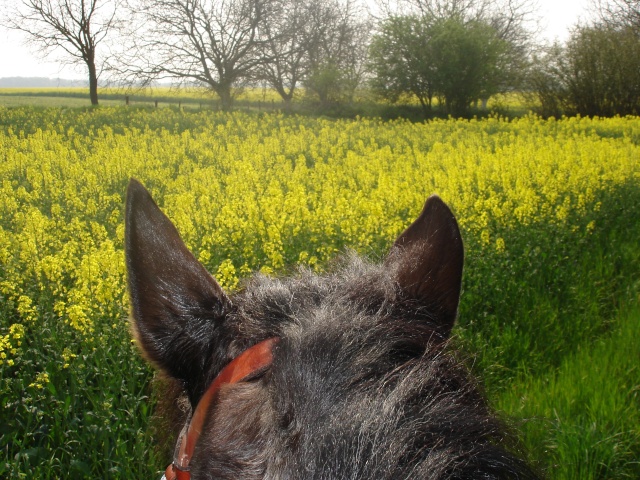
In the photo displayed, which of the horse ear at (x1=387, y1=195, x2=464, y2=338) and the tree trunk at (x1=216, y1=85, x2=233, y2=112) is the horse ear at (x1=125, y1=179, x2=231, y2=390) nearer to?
the horse ear at (x1=387, y1=195, x2=464, y2=338)

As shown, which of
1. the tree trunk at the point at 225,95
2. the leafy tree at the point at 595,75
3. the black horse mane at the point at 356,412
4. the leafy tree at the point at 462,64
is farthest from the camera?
the tree trunk at the point at 225,95

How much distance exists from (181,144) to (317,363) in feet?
42.2

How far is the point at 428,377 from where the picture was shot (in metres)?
0.77

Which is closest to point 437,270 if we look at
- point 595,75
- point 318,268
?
point 318,268

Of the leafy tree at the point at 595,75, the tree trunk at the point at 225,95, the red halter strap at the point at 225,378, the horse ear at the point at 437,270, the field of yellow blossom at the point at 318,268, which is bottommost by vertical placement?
the field of yellow blossom at the point at 318,268

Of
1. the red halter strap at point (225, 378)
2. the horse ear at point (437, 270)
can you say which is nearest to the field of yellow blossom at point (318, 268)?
the horse ear at point (437, 270)

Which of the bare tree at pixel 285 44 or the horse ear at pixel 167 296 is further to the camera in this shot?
the bare tree at pixel 285 44

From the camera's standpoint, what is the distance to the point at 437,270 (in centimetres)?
116

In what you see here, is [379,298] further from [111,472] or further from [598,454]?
[598,454]

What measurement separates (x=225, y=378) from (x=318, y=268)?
0.91 metres

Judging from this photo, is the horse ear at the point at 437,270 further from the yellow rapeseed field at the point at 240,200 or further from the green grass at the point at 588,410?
the green grass at the point at 588,410

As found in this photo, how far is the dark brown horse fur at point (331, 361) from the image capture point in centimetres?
67

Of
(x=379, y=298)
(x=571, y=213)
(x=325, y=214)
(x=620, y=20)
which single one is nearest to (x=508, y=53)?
(x=620, y=20)

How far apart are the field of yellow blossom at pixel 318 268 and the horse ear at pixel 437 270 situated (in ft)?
0.40
